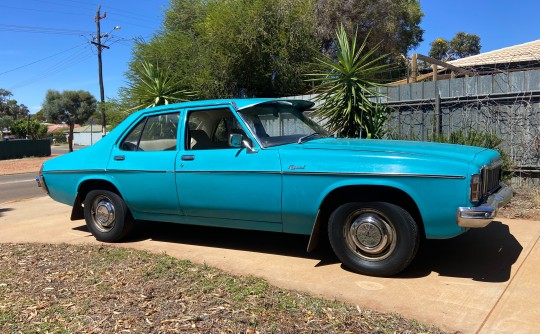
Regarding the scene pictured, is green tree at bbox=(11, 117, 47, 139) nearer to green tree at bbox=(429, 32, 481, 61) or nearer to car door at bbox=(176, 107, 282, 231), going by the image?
car door at bbox=(176, 107, 282, 231)

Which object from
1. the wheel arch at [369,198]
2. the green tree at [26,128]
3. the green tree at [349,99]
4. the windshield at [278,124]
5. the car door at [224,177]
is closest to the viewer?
the wheel arch at [369,198]

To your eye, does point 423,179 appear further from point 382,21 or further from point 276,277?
point 382,21

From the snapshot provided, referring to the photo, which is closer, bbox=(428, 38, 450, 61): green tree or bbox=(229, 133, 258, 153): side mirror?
bbox=(229, 133, 258, 153): side mirror

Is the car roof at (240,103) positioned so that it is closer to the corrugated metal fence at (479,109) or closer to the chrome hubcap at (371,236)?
the chrome hubcap at (371,236)

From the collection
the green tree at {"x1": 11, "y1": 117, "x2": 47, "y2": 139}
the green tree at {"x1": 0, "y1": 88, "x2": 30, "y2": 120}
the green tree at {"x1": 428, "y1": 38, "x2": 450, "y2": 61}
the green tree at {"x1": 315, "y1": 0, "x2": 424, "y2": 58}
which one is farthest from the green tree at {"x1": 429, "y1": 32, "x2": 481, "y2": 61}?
the green tree at {"x1": 0, "y1": 88, "x2": 30, "y2": 120}

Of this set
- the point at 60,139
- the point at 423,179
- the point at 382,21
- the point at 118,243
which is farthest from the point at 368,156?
the point at 60,139

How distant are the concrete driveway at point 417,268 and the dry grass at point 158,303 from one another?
0.30 m

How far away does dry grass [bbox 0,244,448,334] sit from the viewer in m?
3.24

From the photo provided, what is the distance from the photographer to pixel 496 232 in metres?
5.65

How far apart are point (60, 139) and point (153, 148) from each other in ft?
239

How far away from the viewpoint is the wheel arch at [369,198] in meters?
4.14

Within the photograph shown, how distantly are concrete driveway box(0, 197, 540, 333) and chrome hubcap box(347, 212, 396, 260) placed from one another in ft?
0.81

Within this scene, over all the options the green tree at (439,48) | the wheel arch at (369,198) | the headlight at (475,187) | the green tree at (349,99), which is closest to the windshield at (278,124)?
the wheel arch at (369,198)

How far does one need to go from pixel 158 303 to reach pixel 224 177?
5.02 ft
